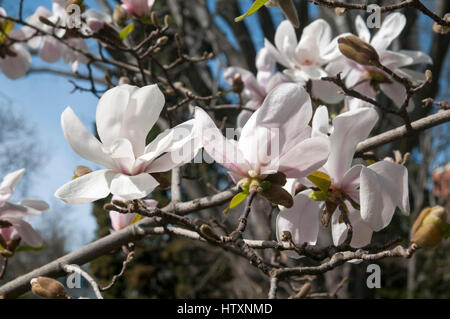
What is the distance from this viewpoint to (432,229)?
1.58ft

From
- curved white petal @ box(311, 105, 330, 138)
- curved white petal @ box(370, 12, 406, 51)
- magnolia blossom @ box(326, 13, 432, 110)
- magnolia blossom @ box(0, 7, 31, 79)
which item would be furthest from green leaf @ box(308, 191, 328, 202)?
magnolia blossom @ box(0, 7, 31, 79)

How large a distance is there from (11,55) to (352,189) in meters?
1.14

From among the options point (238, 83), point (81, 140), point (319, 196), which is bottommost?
point (319, 196)

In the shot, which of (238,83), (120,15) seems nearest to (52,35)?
(120,15)

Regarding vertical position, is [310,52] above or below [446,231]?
above

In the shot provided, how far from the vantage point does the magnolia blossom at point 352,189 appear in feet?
1.85

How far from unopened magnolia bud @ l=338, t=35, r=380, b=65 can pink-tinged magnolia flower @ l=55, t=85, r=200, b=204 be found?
353 mm

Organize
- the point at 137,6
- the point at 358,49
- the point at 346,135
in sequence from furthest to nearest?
the point at 137,6
the point at 358,49
the point at 346,135

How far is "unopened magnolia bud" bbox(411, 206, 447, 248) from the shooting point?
0.48m

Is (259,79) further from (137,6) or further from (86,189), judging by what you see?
(86,189)

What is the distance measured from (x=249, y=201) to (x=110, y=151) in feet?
0.65

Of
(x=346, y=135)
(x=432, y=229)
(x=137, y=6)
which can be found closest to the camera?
(x=432, y=229)

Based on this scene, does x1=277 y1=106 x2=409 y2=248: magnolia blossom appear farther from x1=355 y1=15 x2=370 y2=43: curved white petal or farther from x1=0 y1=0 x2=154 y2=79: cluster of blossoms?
x1=0 y1=0 x2=154 y2=79: cluster of blossoms

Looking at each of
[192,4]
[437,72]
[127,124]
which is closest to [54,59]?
[127,124]
